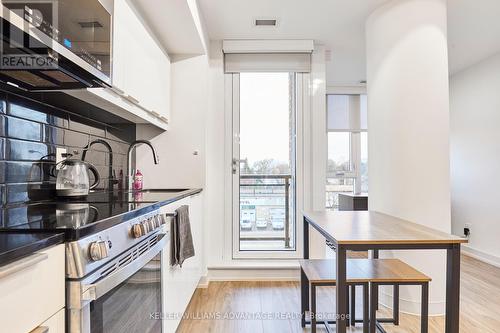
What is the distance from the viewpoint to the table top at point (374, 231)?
1294 mm

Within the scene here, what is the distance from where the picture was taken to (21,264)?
0.58 m

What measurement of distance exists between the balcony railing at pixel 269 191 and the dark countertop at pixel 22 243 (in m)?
2.50

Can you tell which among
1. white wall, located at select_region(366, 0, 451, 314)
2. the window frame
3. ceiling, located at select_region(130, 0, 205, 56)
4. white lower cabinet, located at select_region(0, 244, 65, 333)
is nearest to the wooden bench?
white wall, located at select_region(366, 0, 451, 314)

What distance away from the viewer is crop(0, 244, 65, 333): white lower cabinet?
0.56m

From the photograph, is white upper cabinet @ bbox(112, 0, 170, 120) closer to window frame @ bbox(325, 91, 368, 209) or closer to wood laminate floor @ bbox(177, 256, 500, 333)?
wood laminate floor @ bbox(177, 256, 500, 333)

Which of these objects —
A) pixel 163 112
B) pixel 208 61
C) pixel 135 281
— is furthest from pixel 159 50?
pixel 135 281

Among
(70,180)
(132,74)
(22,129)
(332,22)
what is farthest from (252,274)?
(332,22)

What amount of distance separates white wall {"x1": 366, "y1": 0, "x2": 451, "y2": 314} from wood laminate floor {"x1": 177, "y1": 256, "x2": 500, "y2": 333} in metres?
0.26

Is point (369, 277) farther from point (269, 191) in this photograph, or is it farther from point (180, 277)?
point (269, 191)

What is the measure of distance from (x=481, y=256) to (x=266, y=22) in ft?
12.4

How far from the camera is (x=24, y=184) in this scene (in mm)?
1324

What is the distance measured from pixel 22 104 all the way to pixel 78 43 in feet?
1.53

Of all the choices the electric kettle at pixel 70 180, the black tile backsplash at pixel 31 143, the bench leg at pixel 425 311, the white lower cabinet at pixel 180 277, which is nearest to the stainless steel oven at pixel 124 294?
the white lower cabinet at pixel 180 277

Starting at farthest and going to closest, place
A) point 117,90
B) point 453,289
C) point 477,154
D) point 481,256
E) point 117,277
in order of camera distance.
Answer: point 477,154 < point 481,256 < point 117,90 < point 453,289 < point 117,277
